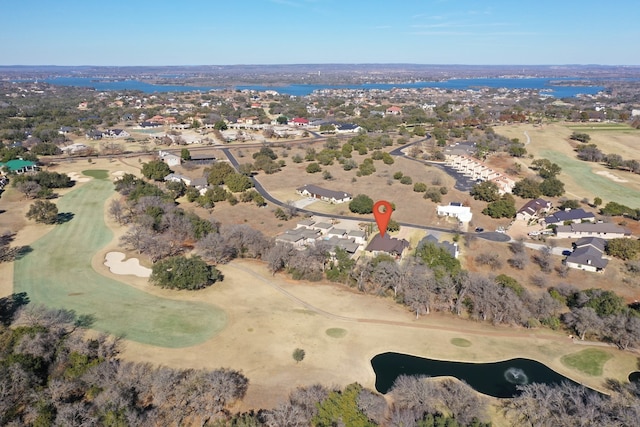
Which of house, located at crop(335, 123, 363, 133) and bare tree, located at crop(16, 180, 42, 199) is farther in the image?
house, located at crop(335, 123, 363, 133)

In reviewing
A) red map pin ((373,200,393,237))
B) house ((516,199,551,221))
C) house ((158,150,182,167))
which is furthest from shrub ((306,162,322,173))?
house ((516,199,551,221))

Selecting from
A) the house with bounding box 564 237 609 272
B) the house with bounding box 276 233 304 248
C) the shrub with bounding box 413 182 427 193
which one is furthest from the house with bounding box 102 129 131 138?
the house with bounding box 564 237 609 272

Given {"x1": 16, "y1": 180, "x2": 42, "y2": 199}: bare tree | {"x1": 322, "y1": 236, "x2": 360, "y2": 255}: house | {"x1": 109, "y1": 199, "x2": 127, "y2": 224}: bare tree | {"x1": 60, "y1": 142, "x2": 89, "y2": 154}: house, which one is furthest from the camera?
{"x1": 60, "y1": 142, "x2": 89, "y2": 154}: house

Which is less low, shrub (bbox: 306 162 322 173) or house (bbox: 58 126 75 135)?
house (bbox: 58 126 75 135)

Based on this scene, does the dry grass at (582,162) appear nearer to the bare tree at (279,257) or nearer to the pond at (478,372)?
the pond at (478,372)

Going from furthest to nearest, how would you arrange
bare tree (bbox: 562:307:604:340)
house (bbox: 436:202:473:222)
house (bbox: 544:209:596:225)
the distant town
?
house (bbox: 436:202:473:222), house (bbox: 544:209:596:225), bare tree (bbox: 562:307:604:340), the distant town

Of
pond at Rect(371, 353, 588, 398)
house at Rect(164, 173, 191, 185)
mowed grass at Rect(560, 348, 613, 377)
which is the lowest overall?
pond at Rect(371, 353, 588, 398)

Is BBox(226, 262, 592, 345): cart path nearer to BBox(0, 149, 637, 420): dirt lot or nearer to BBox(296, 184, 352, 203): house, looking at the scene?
BBox(0, 149, 637, 420): dirt lot
